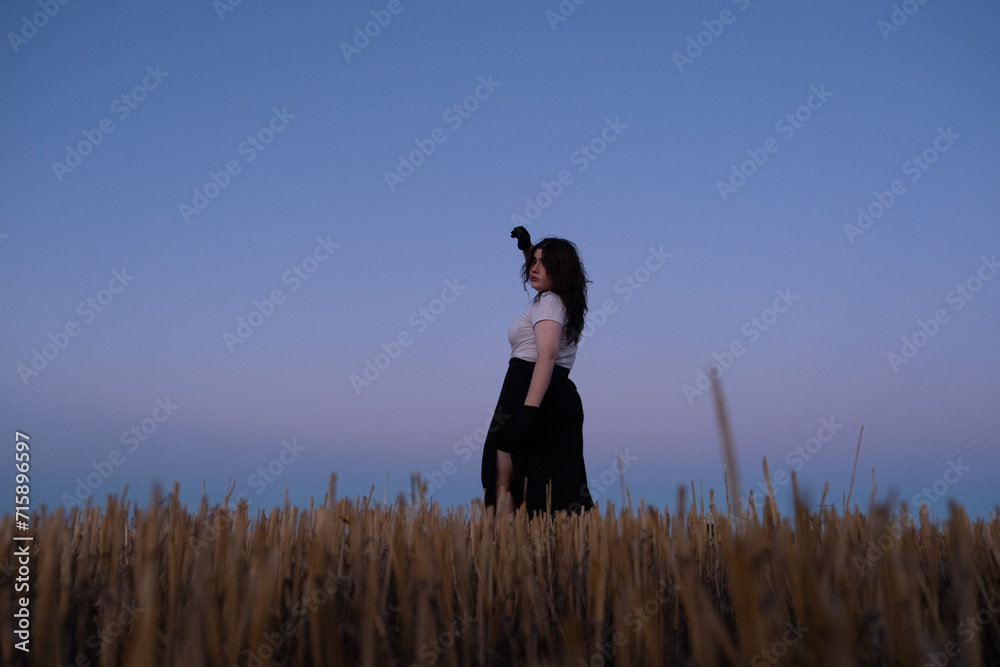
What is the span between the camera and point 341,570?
1779mm

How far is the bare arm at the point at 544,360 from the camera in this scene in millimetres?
3625

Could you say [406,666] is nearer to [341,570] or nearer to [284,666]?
[284,666]

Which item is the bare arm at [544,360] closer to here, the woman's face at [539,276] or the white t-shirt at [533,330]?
the white t-shirt at [533,330]

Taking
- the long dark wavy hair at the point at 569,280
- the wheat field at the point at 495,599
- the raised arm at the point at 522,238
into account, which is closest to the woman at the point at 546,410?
the long dark wavy hair at the point at 569,280

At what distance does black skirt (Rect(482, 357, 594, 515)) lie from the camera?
12.5ft

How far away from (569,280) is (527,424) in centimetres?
82

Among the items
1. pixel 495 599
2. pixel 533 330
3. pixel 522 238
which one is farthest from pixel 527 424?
pixel 495 599

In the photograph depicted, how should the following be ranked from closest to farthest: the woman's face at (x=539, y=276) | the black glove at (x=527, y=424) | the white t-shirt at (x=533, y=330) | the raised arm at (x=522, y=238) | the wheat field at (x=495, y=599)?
the wheat field at (x=495, y=599)
the black glove at (x=527, y=424)
the white t-shirt at (x=533, y=330)
the woman's face at (x=539, y=276)
the raised arm at (x=522, y=238)

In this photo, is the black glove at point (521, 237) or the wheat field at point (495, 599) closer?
Result: the wheat field at point (495, 599)

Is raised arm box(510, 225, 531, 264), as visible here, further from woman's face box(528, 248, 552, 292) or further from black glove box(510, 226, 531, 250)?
woman's face box(528, 248, 552, 292)

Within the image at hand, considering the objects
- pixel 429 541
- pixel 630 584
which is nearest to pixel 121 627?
pixel 429 541

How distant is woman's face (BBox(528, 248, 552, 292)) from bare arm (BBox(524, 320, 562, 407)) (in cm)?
30

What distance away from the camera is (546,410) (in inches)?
152

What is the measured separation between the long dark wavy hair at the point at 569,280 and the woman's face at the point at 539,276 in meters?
0.02
